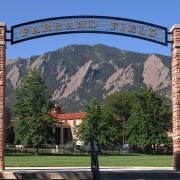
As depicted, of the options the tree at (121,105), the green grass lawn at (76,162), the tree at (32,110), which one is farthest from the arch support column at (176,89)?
the tree at (121,105)

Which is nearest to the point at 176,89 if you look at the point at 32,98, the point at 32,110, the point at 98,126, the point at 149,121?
the point at 32,110

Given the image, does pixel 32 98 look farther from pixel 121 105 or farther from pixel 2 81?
pixel 121 105

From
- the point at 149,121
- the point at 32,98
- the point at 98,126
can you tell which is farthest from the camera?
the point at 149,121

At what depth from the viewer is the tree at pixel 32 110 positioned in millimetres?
70375

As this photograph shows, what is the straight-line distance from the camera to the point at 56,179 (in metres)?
15.6

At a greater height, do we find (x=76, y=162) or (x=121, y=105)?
(x=121, y=105)

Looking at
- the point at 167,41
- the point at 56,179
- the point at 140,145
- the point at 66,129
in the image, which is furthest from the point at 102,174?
the point at 66,129

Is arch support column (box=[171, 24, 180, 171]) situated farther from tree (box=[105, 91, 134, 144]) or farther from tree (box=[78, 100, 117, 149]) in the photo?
tree (box=[105, 91, 134, 144])

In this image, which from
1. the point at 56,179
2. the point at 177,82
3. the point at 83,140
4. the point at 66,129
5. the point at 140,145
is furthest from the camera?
the point at 66,129

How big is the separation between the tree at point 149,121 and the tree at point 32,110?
74.4ft

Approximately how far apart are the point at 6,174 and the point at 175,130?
6.80 metres

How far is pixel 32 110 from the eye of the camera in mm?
71438

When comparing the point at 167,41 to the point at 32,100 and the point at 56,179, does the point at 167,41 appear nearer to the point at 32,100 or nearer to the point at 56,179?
the point at 56,179

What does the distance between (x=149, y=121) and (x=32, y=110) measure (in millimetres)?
25389
